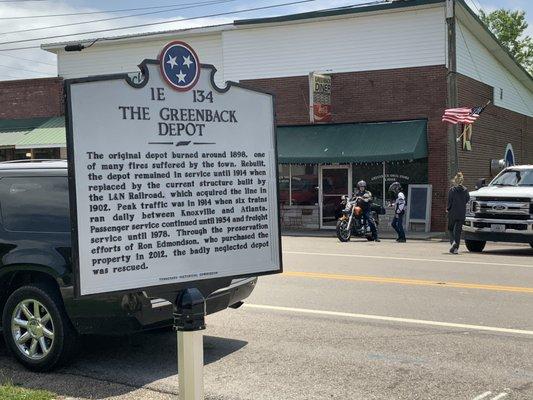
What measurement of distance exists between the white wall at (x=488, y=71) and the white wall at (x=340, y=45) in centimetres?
190

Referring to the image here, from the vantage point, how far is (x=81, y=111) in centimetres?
334

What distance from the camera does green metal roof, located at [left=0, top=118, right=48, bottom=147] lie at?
28438mm

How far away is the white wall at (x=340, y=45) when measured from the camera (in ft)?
73.2

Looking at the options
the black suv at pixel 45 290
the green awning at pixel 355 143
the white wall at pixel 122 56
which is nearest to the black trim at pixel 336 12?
the white wall at pixel 122 56

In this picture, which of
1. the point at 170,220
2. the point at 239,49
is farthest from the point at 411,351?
the point at 239,49

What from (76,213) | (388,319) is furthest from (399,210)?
(76,213)

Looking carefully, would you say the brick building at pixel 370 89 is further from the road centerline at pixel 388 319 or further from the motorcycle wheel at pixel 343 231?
the road centerline at pixel 388 319

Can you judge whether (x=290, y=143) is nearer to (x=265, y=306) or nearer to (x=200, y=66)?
(x=265, y=306)

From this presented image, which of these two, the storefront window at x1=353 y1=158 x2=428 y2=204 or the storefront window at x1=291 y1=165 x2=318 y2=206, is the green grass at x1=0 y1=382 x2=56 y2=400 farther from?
the storefront window at x1=291 y1=165 x2=318 y2=206

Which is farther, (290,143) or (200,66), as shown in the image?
(290,143)

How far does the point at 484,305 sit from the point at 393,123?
14773mm

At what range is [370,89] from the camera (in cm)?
2317

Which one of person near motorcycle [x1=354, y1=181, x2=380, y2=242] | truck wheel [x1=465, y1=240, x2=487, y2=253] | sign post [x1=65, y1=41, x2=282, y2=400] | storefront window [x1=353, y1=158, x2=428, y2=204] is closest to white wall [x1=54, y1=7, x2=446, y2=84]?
storefront window [x1=353, y1=158, x2=428, y2=204]

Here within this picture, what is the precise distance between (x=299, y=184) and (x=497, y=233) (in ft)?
33.4
